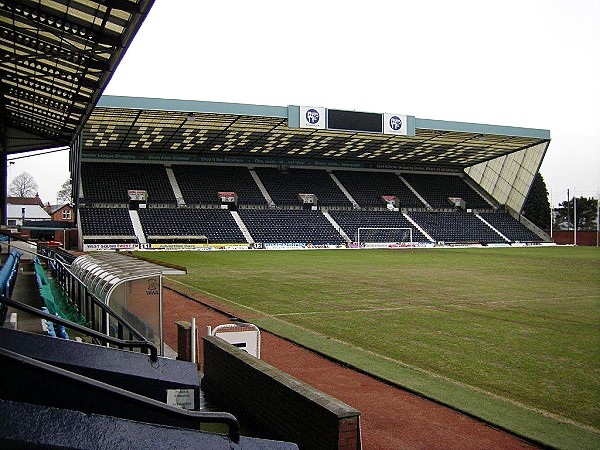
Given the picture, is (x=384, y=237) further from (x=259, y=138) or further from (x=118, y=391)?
(x=118, y=391)

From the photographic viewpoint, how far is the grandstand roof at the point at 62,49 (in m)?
11.5

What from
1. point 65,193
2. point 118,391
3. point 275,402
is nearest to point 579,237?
point 275,402

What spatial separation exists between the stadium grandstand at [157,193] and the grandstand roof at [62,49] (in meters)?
0.06

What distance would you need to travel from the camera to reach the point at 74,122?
72.7 feet

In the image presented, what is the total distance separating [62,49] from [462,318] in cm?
1194

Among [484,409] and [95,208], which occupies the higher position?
[95,208]

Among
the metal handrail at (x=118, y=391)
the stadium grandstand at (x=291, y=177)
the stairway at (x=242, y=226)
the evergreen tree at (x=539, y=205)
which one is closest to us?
the metal handrail at (x=118, y=391)

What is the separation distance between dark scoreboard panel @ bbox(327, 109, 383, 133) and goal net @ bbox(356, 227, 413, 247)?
1222cm

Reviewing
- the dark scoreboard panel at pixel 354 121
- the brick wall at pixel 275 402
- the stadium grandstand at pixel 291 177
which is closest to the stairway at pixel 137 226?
the stadium grandstand at pixel 291 177

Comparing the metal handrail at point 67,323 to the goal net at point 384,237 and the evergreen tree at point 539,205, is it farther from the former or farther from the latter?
the evergreen tree at point 539,205

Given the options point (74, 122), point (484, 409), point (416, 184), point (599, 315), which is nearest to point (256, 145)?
point (416, 184)

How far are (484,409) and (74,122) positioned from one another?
19794mm

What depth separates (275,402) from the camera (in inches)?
212

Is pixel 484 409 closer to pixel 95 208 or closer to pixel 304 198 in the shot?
pixel 95 208
